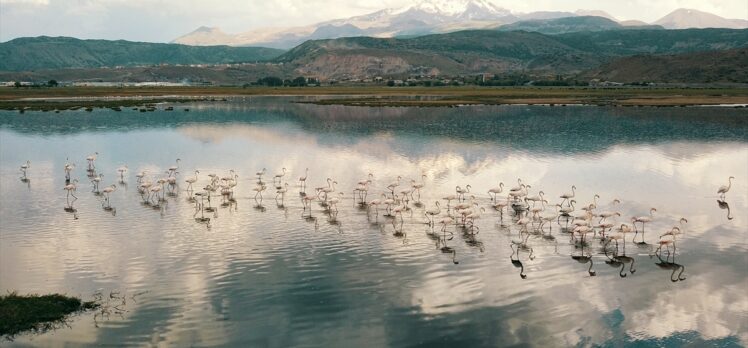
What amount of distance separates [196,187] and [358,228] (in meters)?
14.4

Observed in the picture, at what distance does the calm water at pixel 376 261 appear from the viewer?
1973cm

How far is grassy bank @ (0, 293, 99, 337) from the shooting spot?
19219mm

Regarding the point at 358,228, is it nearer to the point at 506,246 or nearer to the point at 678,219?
the point at 506,246

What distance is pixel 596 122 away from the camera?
82562mm

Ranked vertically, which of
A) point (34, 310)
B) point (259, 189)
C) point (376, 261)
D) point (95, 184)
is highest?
point (259, 189)

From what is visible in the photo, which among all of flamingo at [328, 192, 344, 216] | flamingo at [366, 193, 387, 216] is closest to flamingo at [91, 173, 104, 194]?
flamingo at [328, 192, 344, 216]

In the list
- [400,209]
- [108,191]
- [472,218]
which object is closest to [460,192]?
[400,209]

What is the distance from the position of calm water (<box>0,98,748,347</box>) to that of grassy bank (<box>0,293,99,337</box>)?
592 millimetres

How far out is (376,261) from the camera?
84.9 feet

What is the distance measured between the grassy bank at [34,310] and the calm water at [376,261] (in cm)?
59

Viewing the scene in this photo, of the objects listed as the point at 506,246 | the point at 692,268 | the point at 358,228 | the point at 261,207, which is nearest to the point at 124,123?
the point at 261,207

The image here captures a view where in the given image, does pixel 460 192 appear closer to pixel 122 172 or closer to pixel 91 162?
pixel 122 172

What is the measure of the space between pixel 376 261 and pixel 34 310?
11518mm

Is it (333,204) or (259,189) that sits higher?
(259,189)
